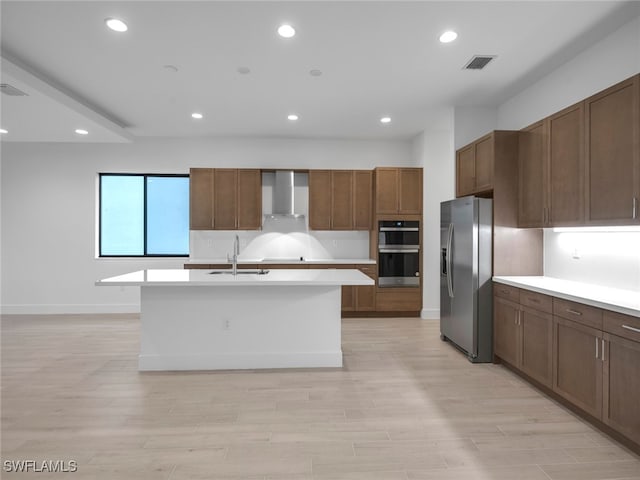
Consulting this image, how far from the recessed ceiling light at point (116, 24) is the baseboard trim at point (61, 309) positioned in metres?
4.71

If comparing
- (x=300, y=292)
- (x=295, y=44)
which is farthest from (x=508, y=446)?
(x=295, y=44)

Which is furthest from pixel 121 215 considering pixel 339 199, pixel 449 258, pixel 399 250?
pixel 449 258

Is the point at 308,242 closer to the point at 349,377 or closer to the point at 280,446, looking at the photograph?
the point at 349,377

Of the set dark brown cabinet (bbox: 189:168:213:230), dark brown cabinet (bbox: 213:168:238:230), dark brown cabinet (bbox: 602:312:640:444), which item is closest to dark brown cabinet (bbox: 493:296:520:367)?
dark brown cabinet (bbox: 602:312:640:444)

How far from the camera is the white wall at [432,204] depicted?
6047 mm

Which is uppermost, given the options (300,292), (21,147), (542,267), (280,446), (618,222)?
(21,147)

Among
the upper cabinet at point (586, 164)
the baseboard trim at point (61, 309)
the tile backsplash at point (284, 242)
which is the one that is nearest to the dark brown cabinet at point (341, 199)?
the tile backsplash at point (284, 242)

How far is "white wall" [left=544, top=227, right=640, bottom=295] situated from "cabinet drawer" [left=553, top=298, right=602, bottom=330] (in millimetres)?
572

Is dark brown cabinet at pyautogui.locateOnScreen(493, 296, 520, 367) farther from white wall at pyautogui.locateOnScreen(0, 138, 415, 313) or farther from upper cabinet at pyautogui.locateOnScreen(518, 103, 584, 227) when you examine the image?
white wall at pyautogui.locateOnScreen(0, 138, 415, 313)

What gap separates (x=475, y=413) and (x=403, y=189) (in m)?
3.91

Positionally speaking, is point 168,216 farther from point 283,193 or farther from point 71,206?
point 283,193

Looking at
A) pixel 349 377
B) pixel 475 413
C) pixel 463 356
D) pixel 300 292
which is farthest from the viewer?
pixel 463 356

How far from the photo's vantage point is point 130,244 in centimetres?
663

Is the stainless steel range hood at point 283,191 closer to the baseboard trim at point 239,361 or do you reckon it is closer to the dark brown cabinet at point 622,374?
the baseboard trim at point 239,361
